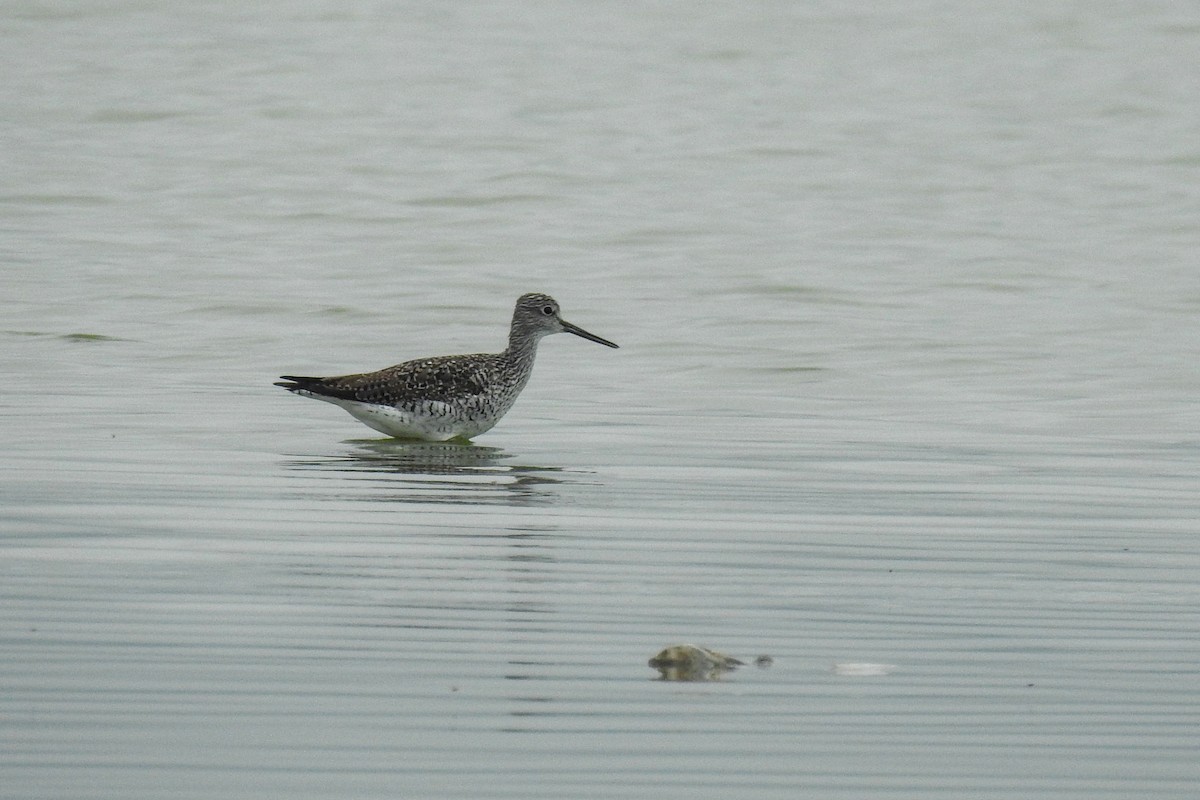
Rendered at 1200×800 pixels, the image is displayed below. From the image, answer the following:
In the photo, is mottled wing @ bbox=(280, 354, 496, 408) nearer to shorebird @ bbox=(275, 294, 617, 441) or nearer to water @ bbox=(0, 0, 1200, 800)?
shorebird @ bbox=(275, 294, 617, 441)

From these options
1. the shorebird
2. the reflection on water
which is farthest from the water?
the shorebird

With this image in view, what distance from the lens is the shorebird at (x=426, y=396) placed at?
11.1 m

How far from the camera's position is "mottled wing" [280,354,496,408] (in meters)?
11.1

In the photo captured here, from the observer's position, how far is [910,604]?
6523 mm

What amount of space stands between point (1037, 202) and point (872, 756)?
21.7 m

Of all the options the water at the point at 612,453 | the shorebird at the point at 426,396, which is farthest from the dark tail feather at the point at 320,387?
the water at the point at 612,453

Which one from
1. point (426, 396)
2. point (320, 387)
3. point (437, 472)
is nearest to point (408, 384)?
point (426, 396)

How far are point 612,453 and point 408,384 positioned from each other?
148 centimetres

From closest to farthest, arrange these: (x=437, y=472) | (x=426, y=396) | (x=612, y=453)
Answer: (x=437, y=472) < (x=612, y=453) < (x=426, y=396)

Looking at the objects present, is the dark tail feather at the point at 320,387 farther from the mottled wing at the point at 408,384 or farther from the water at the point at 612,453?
the water at the point at 612,453

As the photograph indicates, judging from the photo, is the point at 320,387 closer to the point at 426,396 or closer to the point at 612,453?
the point at 426,396

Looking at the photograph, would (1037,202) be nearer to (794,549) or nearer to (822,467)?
(822,467)

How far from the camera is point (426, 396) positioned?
1123 cm

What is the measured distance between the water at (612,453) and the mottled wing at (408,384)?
297mm
